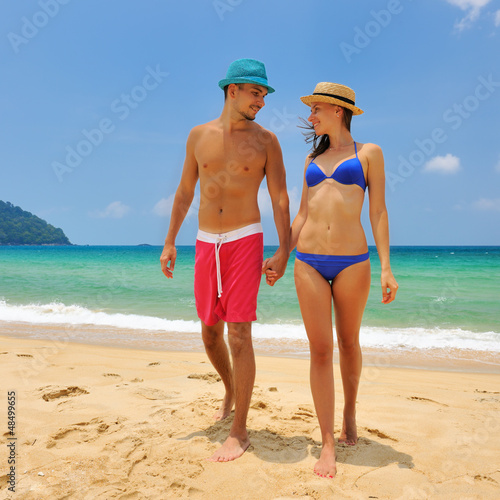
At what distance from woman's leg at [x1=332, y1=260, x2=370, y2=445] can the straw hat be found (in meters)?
1.06

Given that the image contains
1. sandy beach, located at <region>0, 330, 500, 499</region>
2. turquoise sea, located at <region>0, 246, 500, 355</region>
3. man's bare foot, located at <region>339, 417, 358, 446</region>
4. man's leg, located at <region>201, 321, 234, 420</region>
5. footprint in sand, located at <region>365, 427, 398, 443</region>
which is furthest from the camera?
turquoise sea, located at <region>0, 246, 500, 355</region>

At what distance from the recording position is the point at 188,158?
3506 mm

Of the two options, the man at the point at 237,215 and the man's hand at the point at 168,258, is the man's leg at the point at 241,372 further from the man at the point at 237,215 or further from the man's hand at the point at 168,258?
the man's hand at the point at 168,258

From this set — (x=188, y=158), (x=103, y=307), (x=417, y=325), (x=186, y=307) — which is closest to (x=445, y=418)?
(x=188, y=158)

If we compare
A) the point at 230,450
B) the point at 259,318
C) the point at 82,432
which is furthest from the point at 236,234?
the point at 259,318

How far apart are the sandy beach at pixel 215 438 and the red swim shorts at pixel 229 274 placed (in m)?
0.94

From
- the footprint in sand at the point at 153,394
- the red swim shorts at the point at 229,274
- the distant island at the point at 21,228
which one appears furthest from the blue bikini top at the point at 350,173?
the distant island at the point at 21,228

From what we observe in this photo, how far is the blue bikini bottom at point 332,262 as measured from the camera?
2752 mm

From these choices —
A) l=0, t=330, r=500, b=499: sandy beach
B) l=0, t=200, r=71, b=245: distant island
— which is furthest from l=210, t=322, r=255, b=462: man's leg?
l=0, t=200, r=71, b=245: distant island

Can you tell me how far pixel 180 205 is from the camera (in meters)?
3.66

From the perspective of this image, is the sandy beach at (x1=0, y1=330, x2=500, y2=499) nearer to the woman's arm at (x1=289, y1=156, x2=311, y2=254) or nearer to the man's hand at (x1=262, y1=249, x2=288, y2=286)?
the man's hand at (x1=262, y1=249, x2=288, y2=286)

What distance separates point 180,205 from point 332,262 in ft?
4.89

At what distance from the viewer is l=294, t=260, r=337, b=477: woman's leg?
109 inches

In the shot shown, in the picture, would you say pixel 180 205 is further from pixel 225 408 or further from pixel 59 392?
pixel 59 392
